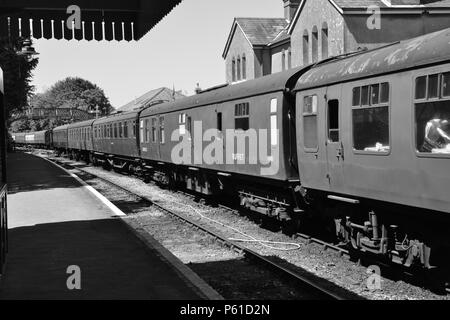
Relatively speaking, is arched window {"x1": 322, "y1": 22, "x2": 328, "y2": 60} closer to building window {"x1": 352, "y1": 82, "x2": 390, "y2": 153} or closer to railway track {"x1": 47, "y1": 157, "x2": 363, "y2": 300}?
railway track {"x1": 47, "y1": 157, "x2": 363, "y2": 300}

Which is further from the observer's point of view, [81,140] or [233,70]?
[233,70]

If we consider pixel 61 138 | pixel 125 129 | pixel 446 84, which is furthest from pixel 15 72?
pixel 446 84

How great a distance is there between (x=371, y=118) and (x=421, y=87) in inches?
45.3

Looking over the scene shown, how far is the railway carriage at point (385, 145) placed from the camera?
657 cm

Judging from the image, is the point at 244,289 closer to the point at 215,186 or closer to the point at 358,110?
the point at 358,110

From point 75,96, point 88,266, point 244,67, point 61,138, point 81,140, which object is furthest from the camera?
point 75,96

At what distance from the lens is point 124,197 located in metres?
19.4

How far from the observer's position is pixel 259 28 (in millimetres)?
42656

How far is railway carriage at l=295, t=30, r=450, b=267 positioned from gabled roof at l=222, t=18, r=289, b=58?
31.9 meters

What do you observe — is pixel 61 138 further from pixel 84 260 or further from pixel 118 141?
pixel 84 260

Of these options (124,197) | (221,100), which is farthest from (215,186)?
(124,197)

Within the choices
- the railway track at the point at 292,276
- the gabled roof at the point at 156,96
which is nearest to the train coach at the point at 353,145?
the railway track at the point at 292,276

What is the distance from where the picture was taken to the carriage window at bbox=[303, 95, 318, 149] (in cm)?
948

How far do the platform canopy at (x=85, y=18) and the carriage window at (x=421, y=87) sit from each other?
302 centimetres
